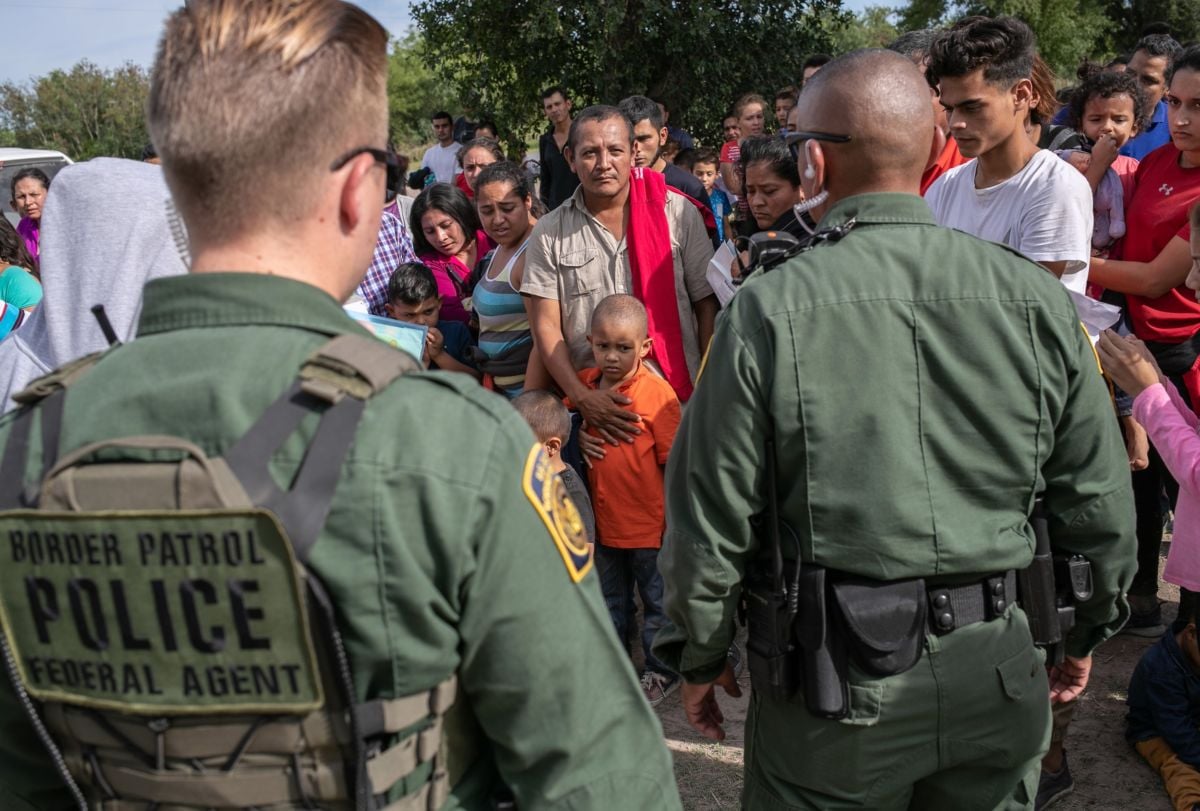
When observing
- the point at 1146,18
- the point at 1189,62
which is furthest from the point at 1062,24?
the point at 1189,62

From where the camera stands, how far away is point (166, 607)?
1.12m

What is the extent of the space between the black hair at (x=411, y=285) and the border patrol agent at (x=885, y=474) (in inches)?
111

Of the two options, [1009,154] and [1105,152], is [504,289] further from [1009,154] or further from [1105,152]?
[1105,152]

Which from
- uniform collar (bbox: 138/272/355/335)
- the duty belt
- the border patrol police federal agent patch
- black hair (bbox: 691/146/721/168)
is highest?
black hair (bbox: 691/146/721/168)

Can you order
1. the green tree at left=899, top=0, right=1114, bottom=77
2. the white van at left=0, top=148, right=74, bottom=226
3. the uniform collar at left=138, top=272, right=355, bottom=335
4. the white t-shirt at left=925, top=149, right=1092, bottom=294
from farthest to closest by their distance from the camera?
1. the green tree at left=899, top=0, right=1114, bottom=77
2. the white van at left=0, top=148, right=74, bottom=226
3. the white t-shirt at left=925, top=149, right=1092, bottom=294
4. the uniform collar at left=138, top=272, right=355, bottom=335

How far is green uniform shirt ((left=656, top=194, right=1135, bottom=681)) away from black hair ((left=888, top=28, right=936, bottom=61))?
105 inches

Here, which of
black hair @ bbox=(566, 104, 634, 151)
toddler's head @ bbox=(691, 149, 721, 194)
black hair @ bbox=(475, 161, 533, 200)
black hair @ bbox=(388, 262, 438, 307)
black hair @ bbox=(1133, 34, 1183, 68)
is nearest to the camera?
black hair @ bbox=(566, 104, 634, 151)

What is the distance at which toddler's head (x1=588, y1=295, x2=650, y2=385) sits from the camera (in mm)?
3871

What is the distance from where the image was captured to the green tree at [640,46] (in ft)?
39.8

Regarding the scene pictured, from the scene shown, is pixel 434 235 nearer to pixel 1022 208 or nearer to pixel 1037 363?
pixel 1022 208

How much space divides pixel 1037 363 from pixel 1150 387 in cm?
121

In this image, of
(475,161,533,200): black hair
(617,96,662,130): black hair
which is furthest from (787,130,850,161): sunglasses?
(617,96,662,130): black hair

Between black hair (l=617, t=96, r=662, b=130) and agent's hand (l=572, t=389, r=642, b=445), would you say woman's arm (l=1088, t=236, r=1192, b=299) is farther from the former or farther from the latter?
black hair (l=617, t=96, r=662, b=130)

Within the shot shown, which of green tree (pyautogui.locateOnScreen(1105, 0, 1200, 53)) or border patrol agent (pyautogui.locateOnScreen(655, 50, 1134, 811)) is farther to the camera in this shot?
green tree (pyautogui.locateOnScreen(1105, 0, 1200, 53))
